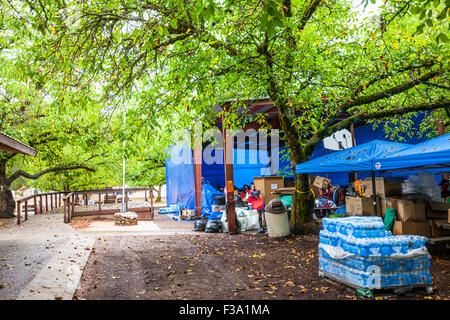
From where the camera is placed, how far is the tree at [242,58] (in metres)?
5.96

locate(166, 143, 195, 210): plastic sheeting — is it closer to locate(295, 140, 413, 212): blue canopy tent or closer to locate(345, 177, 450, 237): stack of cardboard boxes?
locate(295, 140, 413, 212): blue canopy tent

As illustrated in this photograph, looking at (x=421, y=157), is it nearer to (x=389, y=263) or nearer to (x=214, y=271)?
(x=389, y=263)

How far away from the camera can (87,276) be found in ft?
19.4

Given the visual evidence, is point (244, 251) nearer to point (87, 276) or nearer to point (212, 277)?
point (212, 277)

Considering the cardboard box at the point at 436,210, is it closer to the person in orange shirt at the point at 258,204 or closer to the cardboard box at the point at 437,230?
the cardboard box at the point at 437,230

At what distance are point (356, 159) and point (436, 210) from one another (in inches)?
77.3

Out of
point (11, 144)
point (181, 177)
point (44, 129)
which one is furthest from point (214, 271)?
point (181, 177)

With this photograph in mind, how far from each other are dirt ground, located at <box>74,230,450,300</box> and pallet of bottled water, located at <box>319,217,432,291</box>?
0.75 ft

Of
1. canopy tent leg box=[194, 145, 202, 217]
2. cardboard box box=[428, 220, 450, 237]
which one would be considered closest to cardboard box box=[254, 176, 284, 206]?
canopy tent leg box=[194, 145, 202, 217]

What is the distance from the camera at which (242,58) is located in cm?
718

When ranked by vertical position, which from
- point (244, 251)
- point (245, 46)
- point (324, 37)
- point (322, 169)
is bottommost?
point (244, 251)

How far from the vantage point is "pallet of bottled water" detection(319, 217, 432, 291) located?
4.56 metres

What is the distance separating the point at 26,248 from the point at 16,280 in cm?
282
